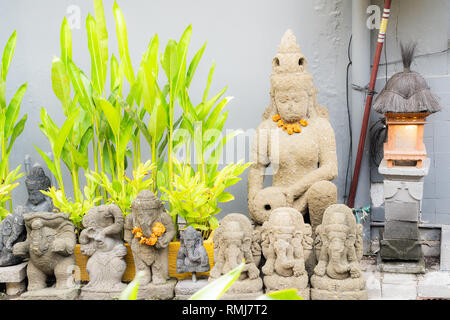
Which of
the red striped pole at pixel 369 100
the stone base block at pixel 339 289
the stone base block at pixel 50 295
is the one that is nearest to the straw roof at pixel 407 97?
the red striped pole at pixel 369 100

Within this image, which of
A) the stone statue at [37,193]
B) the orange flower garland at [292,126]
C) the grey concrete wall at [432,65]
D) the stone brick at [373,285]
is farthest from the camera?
the grey concrete wall at [432,65]

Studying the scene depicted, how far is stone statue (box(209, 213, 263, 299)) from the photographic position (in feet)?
10.6

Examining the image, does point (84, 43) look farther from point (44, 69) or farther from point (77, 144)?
point (77, 144)

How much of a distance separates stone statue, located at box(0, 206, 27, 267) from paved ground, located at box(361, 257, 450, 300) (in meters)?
2.17

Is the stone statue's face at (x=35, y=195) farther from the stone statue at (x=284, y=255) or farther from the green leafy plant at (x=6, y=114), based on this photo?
the stone statue at (x=284, y=255)

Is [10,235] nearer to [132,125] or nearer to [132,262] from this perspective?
[132,262]

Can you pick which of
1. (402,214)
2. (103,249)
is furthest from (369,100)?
(103,249)

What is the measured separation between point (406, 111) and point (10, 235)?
2.62 meters

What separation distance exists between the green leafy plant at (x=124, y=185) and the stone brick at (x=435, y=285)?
1810 mm

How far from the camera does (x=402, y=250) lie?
12.3 ft

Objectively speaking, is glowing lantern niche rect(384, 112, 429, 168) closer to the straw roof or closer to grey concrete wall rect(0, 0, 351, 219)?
the straw roof

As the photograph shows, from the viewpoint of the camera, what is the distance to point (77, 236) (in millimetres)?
3889

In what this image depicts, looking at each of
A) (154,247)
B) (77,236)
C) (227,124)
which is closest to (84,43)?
(227,124)

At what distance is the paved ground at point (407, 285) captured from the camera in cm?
334
